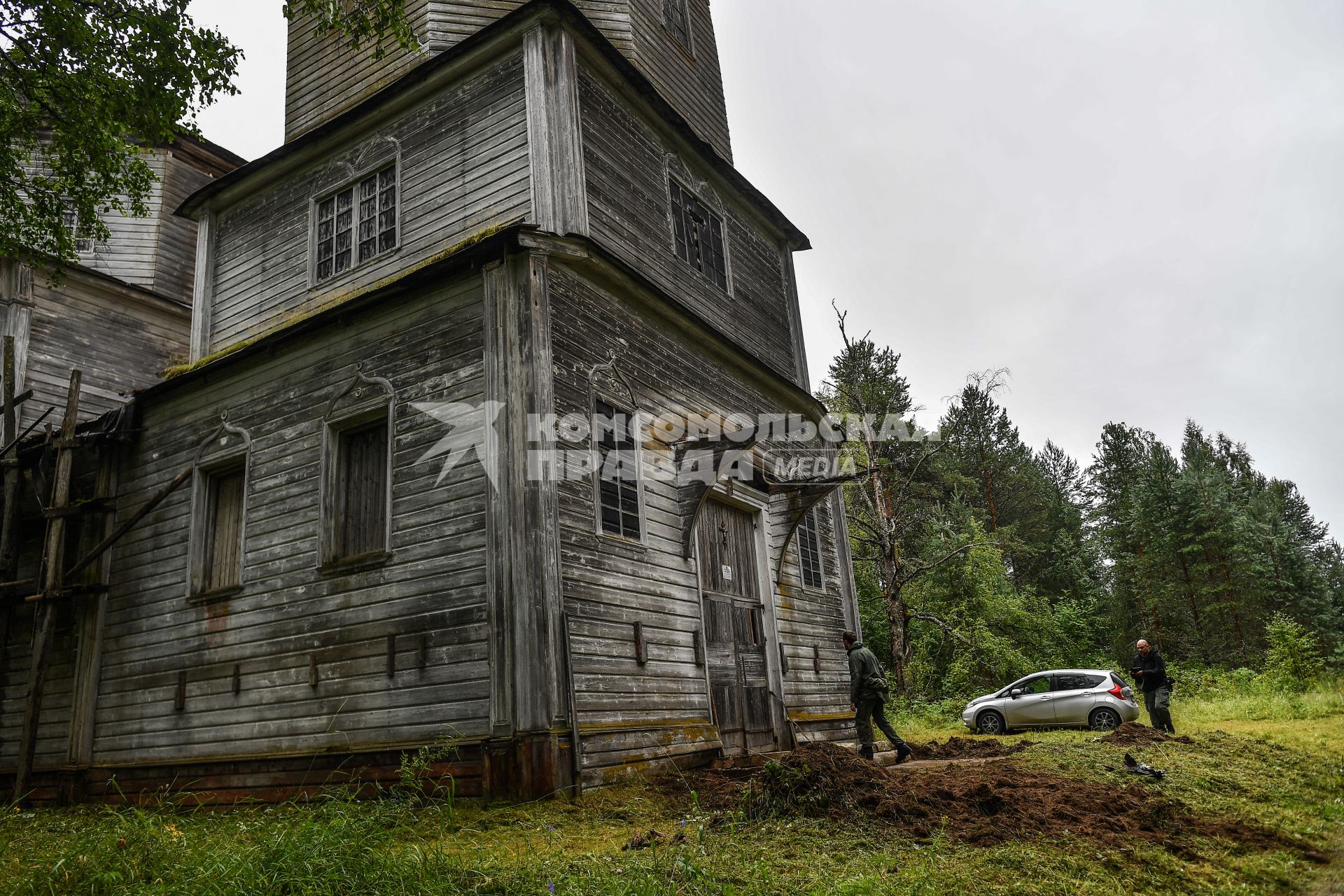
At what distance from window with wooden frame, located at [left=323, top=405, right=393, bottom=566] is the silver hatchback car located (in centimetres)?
1524

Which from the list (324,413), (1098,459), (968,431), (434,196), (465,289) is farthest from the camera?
(1098,459)

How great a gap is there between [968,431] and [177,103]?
3452cm

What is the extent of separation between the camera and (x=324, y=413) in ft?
35.7

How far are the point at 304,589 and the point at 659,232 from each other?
665cm

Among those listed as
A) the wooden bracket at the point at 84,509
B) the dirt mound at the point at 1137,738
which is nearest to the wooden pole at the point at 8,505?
the wooden bracket at the point at 84,509

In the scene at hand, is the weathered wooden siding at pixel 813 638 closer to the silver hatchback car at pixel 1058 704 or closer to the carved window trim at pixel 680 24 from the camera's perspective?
the silver hatchback car at pixel 1058 704

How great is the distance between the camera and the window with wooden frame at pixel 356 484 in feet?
33.5

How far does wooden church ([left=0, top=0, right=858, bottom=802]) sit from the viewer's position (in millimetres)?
8969

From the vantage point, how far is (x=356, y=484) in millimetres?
10578

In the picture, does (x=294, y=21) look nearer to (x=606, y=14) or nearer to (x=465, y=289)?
(x=606, y=14)

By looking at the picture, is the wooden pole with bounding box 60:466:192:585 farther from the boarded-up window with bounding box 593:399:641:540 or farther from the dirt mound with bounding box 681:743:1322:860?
the dirt mound with bounding box 681:743:1322:860

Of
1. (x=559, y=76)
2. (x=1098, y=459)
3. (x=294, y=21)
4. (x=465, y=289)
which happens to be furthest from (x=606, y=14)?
(x=1098, y=459)

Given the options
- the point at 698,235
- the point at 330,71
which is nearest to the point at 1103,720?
the point at 698,235

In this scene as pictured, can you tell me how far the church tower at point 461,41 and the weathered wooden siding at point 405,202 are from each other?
123cm
